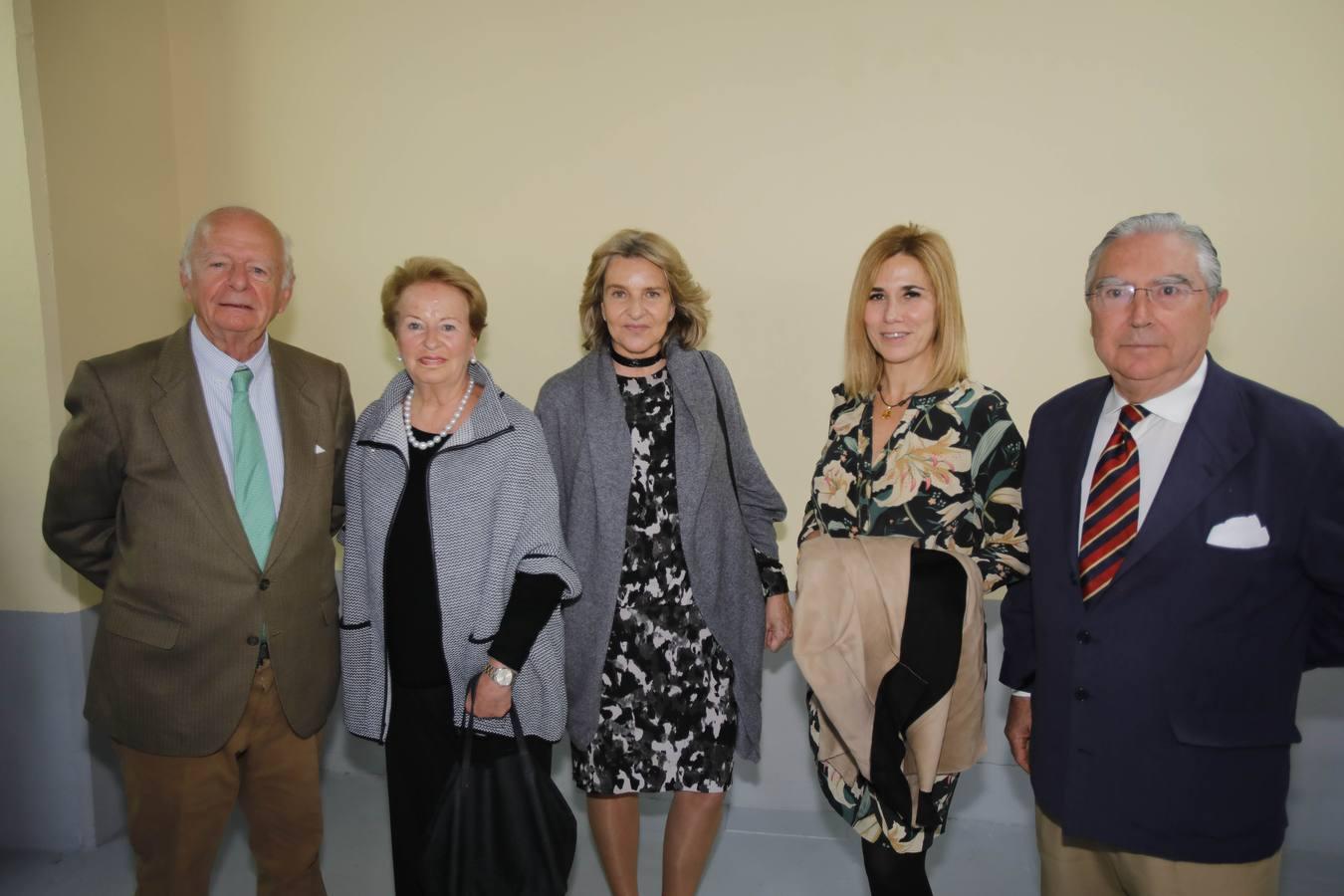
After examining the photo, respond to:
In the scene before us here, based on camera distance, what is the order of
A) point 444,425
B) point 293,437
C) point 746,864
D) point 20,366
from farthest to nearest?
point 746,864 → point 20,366 → point 293,437 → point 444,425

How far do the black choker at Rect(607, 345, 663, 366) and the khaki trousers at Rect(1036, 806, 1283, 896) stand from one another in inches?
57.4

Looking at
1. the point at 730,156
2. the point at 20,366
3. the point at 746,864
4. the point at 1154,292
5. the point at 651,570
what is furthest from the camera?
the point at 730,156

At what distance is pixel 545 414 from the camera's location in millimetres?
2541

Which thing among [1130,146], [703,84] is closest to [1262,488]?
[1130,146]

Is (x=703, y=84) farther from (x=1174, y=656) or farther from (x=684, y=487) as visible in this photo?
(x=1174, y=656)

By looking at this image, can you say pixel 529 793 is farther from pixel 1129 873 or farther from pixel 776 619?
pixel 1129 873

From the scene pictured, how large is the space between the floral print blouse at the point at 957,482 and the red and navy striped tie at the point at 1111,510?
22cm

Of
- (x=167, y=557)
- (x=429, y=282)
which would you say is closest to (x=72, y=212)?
(x=167, y=557)

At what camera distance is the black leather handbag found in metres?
2.05

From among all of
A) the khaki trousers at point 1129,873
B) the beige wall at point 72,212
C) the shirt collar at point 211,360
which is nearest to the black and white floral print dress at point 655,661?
the khaki trousers at point 1129,873

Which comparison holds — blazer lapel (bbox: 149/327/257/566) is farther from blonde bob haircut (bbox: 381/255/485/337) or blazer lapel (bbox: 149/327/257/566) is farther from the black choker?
the black choker

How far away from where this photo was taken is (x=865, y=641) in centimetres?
205

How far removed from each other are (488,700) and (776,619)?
35.8 inches

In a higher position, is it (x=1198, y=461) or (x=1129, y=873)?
(x=1198, y=461)
